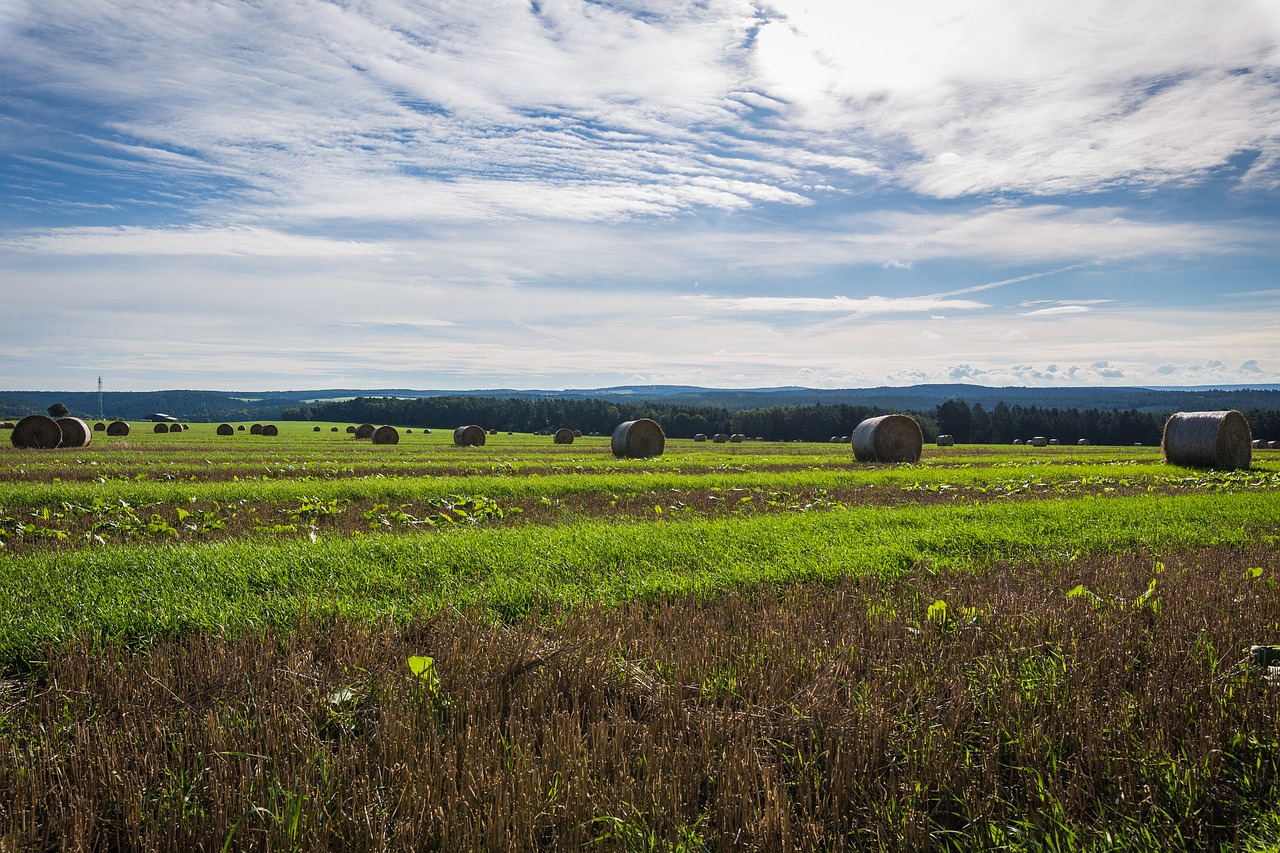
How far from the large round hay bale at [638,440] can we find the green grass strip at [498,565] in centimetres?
2772

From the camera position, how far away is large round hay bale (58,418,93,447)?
148 feet

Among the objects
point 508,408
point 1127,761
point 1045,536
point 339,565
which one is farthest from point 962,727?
point 508,408

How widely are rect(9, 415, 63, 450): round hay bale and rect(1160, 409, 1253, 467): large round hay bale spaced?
2264 inches

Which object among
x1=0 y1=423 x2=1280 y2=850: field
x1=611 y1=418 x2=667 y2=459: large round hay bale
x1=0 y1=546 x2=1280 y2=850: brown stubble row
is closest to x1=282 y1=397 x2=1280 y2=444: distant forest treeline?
x1=611 y1=418 x2=667 y2=459: large round hay bale

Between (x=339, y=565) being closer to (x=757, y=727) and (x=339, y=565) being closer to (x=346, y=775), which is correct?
(x=346, y=775)

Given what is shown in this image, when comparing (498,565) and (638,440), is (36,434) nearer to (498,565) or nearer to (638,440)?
(638,440)

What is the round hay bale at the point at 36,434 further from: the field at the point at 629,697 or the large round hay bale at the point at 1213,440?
the large round hay bale at the point at 1213,440

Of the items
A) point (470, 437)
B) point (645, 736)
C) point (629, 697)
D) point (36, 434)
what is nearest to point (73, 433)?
point (36, 434)

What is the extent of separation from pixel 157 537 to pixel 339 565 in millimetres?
5572

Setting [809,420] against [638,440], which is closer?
[638,440]

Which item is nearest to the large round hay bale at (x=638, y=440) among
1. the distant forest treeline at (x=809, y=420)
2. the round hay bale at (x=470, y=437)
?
the round hay bale at (x=470, y=437)

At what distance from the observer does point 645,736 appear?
4367 mm

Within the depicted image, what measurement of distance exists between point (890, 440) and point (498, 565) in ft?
102

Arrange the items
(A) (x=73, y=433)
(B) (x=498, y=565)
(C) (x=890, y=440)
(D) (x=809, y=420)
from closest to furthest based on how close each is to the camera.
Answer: (B) (x=498, y=565) → (C) (x=890, y=440) → (A) (x=73, y=433) → (D) (x=809, y=420)
